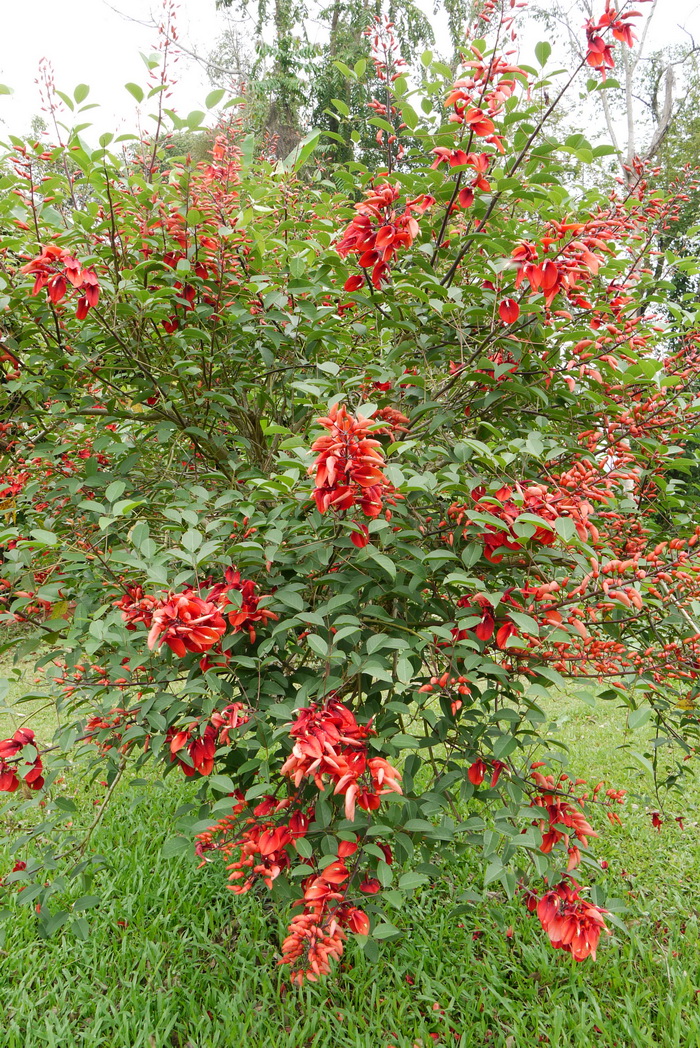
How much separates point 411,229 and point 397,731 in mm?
1110

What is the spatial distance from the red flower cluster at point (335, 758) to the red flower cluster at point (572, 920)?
1.69ft

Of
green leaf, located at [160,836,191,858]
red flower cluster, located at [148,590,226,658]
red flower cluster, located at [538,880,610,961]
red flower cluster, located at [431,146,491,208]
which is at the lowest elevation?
red flower cluster, located at [538,880,610,961]

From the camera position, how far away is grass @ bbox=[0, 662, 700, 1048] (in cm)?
204

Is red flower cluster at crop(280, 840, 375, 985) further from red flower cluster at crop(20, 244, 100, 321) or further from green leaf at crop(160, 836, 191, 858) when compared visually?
red flower cluster at crop(20, 244, 100, 321)

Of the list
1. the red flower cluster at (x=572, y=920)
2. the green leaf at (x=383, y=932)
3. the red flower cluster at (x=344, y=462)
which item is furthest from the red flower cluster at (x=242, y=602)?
the red flower cluster at (x=572, y=920)

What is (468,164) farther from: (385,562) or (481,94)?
(385,562)

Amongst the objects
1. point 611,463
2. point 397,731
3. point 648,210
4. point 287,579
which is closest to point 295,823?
point 397,731

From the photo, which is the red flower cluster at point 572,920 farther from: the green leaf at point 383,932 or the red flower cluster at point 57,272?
the red flower cluster at point 57,272

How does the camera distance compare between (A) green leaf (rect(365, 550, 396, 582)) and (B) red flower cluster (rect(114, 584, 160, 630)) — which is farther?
(B) red flower cluster (rect(114, 584, 160, 630))

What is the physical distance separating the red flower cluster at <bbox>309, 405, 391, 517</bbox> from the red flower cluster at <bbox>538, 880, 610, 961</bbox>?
0.98m

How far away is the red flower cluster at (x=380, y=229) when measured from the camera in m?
1.46

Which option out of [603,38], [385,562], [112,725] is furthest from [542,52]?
[112,725]

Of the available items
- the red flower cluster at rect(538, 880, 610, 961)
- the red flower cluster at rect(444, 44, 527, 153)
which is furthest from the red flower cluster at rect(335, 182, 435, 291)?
the red flower cluster at rect(538, 880, 610, 961)

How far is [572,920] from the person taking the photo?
1.48 meters
